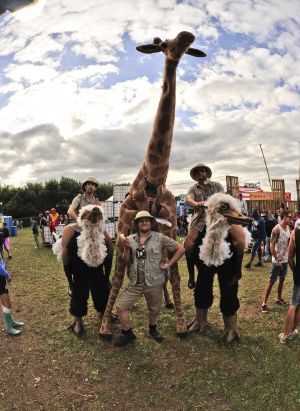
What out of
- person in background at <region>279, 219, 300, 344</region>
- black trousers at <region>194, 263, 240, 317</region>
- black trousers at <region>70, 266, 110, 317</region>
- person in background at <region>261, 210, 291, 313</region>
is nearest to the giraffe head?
person in background at <region>279, 219, 300, 344</region>

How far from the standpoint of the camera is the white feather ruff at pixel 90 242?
4.86 meters

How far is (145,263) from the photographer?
4.54 meters

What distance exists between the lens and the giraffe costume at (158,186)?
4891 millimetres

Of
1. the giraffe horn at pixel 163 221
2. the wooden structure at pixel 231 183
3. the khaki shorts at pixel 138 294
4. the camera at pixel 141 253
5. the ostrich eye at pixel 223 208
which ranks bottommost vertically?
the khaki shorts at pixel 138 294

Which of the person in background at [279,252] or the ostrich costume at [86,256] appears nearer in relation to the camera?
the ostrich costume at [86,256]

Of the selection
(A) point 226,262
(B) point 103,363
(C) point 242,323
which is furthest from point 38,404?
(C) point 242,323

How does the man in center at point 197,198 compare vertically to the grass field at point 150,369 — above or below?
above

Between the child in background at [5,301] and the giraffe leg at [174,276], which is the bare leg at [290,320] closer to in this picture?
the giraffe leg at [174,276]

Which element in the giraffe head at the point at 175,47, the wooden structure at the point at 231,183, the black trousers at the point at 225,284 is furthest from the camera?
the wooden structure at the point at 231,183

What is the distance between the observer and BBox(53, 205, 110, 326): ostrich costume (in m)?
4.89

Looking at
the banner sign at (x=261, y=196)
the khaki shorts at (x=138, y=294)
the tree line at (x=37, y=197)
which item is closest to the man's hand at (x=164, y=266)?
the khaki shorts at (x=138, y=294)

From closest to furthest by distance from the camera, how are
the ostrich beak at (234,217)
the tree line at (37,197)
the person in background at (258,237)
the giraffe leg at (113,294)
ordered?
the ostrich beak at (234,217) < the giraffe leg at (113,294) < the person in background at (258,237) < the tree line at (37,197)

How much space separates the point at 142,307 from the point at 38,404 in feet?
9.40

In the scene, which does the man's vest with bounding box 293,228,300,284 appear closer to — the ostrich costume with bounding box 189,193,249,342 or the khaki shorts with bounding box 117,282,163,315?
the ostrich costume with bounding box 189,193,249,342
